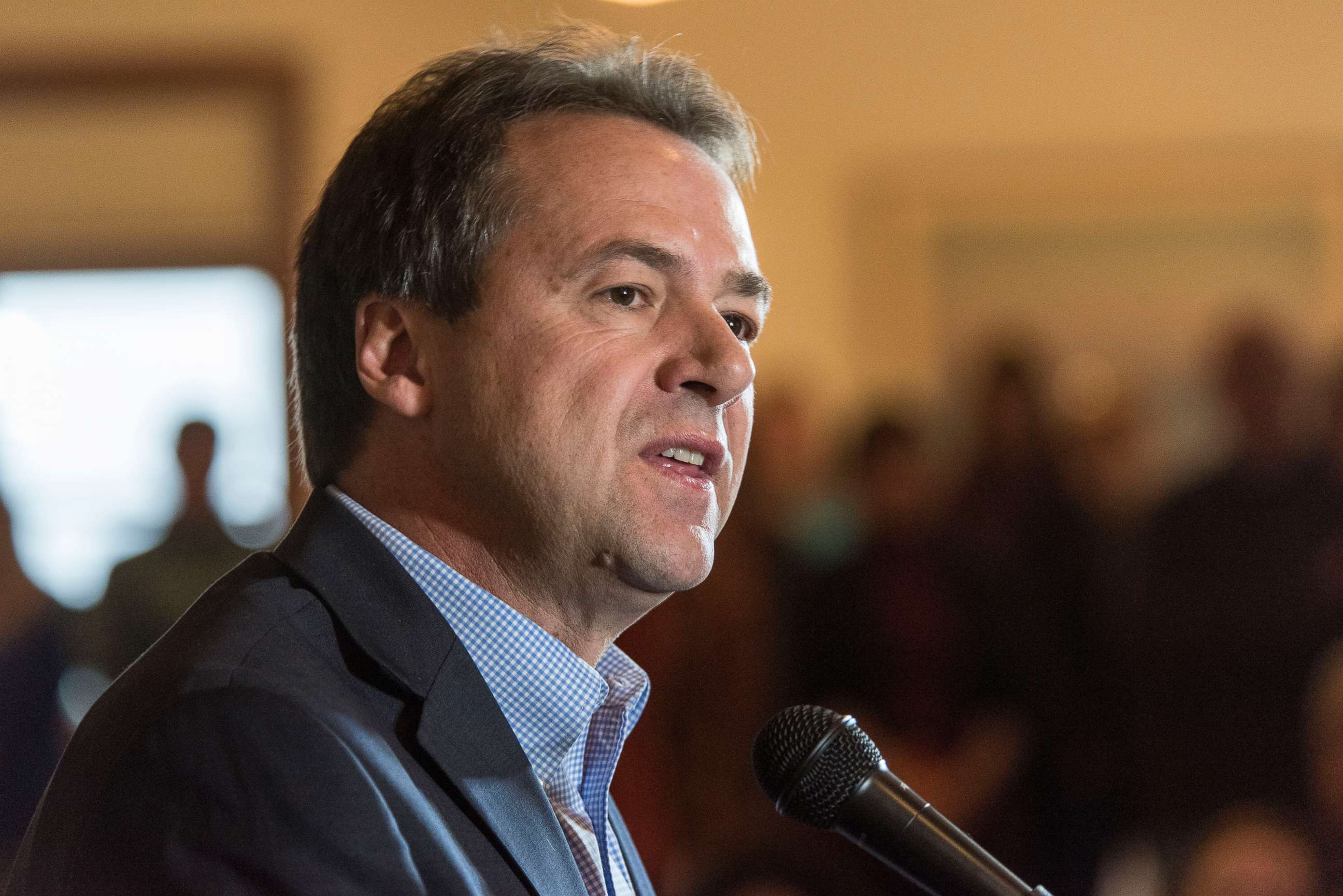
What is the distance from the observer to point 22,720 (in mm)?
4406

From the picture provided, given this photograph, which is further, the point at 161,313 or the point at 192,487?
the point at 161,313

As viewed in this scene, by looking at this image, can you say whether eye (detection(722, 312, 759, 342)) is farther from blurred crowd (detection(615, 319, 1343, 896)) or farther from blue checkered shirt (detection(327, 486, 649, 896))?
blurred crowd (detection(615, 319, 1343, 896))

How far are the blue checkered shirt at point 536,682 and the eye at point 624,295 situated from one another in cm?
29

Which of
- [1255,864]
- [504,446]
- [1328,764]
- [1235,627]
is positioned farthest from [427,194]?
[1235,627]

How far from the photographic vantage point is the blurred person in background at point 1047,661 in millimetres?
3959

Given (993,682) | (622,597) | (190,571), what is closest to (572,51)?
(622,597)

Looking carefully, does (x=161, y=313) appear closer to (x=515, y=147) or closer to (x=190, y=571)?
(x=190, y=571)

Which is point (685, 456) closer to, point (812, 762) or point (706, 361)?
point (706, 361)

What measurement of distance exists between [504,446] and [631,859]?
1.44ft

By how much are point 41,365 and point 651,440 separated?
4.57 meters

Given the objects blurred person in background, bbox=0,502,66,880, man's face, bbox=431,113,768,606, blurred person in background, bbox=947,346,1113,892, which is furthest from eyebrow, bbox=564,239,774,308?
blurred person in background, bbox=0,502,66,880

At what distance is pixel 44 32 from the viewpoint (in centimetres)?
539

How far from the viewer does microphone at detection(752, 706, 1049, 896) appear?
3.83 ft

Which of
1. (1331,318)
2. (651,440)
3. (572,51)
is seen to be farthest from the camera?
(1331,318)
